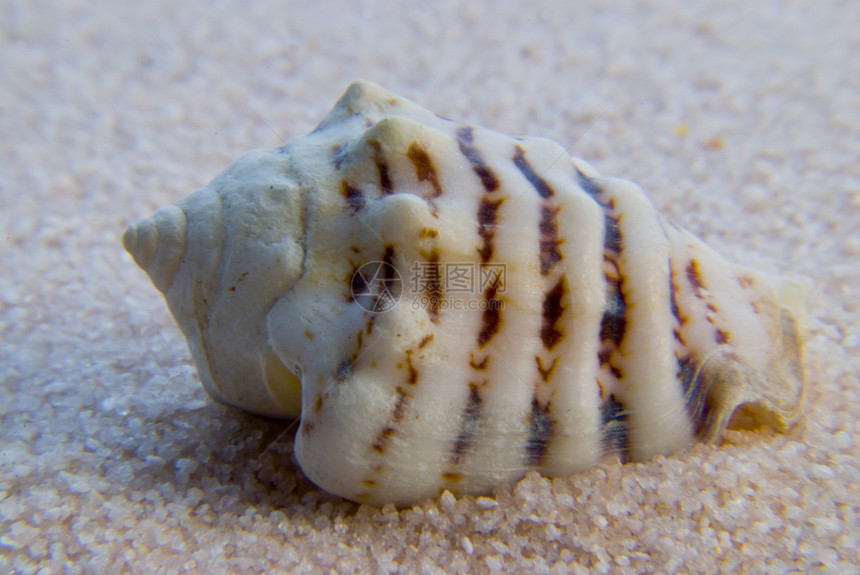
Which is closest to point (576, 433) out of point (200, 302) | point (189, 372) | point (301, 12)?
point (200, 302)

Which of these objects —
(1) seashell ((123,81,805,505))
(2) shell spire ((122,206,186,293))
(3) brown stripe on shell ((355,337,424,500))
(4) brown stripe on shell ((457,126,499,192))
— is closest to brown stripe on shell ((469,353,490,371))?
(1) seashell ((123,81,805,505))

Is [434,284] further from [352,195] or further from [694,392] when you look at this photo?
[694,392]

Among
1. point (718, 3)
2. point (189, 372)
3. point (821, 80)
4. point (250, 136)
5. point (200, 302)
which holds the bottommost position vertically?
point (189, 372)

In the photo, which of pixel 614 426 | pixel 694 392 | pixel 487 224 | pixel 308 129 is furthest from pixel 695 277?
pixel 308 129

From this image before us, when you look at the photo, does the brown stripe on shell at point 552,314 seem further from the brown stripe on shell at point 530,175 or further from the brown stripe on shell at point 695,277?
the brown stripe on shell at point 695,277

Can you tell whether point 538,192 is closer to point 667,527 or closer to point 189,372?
point 667,527

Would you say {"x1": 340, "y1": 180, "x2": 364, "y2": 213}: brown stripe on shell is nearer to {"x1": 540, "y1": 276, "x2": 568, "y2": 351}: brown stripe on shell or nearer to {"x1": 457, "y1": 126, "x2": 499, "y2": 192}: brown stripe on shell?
{"x1": 457, "y1": 126, "x2": 499, "y2": 192}: brown stripe on shell

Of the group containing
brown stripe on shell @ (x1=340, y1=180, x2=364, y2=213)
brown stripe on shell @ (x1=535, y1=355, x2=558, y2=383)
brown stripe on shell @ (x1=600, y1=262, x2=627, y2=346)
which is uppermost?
brown stripe on shell @ (x1=340, y1=180, x2=364, y2=213)
